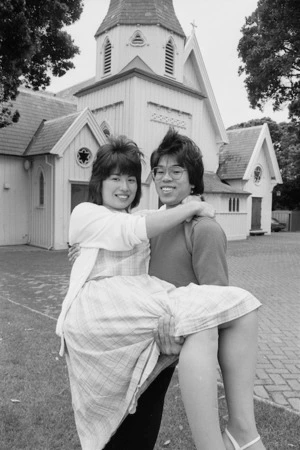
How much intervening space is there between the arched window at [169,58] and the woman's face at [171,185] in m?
20.3

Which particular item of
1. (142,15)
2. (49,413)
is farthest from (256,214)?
(49,413)

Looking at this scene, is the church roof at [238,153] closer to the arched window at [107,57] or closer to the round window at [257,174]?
the round window at [257,174]

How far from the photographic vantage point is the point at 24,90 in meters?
22.3

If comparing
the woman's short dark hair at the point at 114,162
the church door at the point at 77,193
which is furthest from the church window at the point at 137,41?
the woman's short dark hair at the point at 114,162

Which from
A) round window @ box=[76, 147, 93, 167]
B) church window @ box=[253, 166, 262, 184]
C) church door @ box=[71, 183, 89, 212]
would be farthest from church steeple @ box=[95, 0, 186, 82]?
church window @ box=[253, 166, 262, 184]

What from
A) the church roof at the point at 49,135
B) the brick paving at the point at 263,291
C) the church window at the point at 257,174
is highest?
the church roof at the point at 49,135

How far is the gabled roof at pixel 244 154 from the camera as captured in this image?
85.2ft

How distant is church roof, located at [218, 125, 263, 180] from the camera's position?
85.6 feet

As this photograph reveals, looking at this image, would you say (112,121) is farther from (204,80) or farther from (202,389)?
(202,389)

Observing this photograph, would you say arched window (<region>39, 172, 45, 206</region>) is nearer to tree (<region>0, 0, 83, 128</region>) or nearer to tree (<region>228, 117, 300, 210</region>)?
tree (<region>0, 0, 83, 128</region>)

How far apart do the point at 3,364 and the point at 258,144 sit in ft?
80.4

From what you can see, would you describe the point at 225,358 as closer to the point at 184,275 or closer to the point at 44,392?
the point at 184,275

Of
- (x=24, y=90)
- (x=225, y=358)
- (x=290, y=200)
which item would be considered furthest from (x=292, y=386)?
(x=290, y=200)

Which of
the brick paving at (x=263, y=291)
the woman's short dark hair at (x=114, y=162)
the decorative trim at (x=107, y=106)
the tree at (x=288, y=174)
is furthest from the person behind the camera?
the tree at (x=288, y=174)
